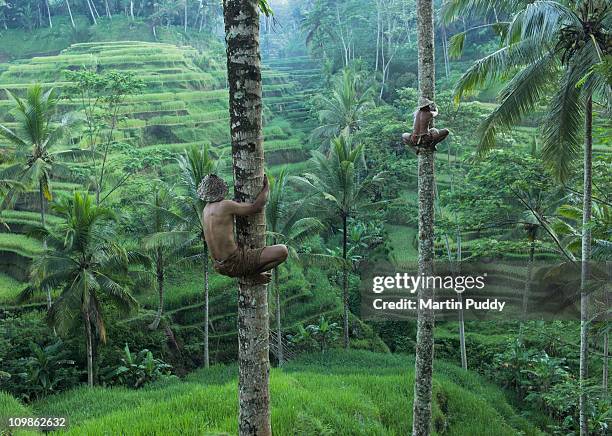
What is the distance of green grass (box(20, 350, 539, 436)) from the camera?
5.91m

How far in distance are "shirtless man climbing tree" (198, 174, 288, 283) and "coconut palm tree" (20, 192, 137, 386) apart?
26.1ft

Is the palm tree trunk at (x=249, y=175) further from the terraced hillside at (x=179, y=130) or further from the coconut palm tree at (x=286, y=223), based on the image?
the terraced hillside at (x=179, y=130)

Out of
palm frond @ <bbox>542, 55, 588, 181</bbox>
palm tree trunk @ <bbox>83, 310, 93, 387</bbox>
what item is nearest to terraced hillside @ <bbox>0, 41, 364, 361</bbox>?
palm tree trunk @ <bbox>83, 310, 93, 387</bbox>

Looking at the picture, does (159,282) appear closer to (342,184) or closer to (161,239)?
(161,239)

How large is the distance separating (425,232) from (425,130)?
1058 millimetres

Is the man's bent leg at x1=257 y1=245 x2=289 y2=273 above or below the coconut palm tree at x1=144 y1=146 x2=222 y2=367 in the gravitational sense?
below

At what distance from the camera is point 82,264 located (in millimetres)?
10461

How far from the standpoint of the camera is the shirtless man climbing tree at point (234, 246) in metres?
2.75

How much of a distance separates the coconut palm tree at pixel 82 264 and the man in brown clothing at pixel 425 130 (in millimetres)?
7114

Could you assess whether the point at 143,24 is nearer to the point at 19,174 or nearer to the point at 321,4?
the point at 321,4

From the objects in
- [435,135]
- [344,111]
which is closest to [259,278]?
[435,135]

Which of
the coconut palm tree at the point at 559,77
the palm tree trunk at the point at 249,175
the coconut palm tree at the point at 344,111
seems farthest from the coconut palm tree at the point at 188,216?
the coconut palm tree at the point at 344,111

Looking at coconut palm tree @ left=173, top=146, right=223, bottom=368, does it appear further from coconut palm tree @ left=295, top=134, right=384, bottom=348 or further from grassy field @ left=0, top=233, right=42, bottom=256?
grassy field @ left=0, top=233, right=42, bottom=256

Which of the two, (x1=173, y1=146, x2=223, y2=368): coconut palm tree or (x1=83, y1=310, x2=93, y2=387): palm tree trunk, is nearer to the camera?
(x1=83, y1=310, x2=93, y2=387): palm tree trunk
